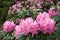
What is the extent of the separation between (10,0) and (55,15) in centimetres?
507

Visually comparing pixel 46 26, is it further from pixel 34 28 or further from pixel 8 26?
pixel 8 26

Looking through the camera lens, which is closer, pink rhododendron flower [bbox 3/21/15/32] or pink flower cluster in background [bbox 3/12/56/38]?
pink flower cluster in background [bbox 3/12/56/38]

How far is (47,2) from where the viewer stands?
525 centimetres

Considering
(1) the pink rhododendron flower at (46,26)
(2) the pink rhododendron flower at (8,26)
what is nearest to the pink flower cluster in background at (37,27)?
(1) the pink rhododendron flower at (46,26)

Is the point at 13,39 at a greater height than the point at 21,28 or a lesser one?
lesser

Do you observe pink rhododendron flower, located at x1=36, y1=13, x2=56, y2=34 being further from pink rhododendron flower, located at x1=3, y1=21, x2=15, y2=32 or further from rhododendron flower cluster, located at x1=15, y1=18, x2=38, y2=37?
pink rhododendron flower, located at x1=3, y1=21, x2=15, y2=32

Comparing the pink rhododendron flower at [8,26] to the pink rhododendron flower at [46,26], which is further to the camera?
the pink rhododendron flower at [8,26]

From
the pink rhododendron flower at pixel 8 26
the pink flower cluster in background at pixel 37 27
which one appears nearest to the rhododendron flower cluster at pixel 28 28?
the pink flower cluster in background at pixel 37 27

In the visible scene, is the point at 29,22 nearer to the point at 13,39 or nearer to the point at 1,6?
the point at 13,39

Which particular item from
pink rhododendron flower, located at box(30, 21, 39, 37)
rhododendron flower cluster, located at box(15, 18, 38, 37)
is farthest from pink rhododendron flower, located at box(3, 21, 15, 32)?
pink rhododendron flower, located at box(30, 21, 39, 37)

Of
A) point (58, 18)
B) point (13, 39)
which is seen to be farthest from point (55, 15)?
point (13, 39)

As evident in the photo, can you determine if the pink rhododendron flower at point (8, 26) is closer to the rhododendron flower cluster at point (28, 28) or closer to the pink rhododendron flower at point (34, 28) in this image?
the rhododendron flower cluster at point (28, 28)

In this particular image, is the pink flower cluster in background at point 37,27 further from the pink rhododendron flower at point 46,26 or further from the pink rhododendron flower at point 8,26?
the pink rhododendron flower at point 8,26

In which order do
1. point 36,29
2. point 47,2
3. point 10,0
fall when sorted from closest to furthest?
1. point 36,29
2. point 47,2
3. point 10,0
